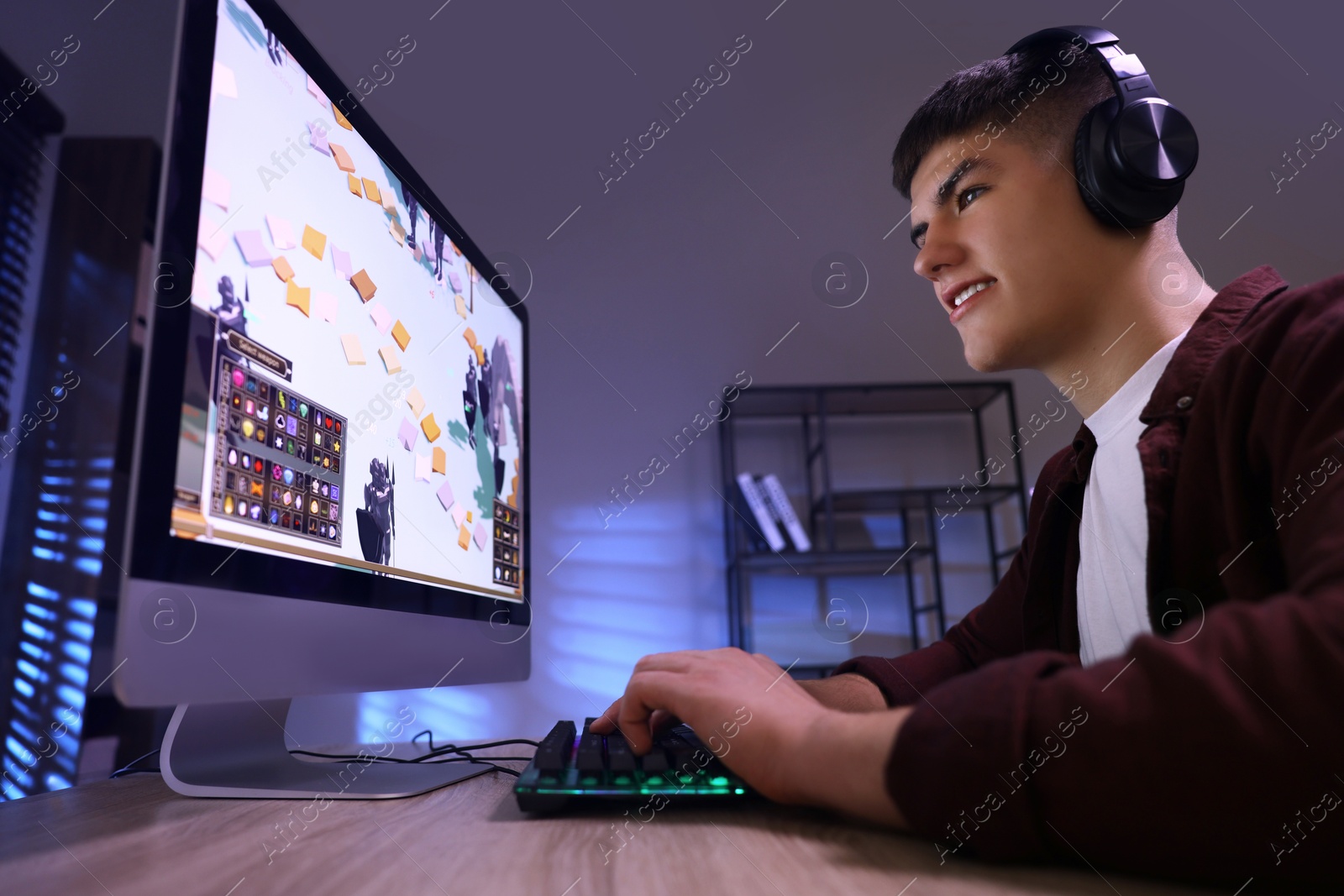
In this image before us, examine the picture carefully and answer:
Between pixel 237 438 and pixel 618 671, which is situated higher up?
pixel 237 438

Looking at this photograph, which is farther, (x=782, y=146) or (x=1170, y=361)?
(x=782, y=146)

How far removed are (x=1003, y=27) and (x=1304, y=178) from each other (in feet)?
5.02

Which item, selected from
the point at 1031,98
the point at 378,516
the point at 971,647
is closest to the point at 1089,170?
the point at 1031,98

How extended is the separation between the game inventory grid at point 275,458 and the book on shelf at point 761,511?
2.04 meters

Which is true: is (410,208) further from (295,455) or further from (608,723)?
(608,723)

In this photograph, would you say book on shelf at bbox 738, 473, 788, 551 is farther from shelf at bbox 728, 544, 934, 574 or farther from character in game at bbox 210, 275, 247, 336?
character in game at bbox 210, 275, 247, 336

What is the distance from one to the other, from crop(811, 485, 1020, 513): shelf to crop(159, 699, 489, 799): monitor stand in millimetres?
2072

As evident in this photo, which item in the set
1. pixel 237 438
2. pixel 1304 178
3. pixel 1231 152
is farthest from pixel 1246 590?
pixel 1304 178

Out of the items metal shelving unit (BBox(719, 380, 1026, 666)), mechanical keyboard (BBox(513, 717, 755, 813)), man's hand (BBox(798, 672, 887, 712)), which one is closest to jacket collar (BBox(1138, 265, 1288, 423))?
man's hand (BBox(798, 672, 887, 712))

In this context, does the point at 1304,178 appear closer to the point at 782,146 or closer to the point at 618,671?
the point at 782,146

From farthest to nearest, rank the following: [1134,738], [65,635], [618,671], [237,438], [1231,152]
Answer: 1. [1231,152]
2. [618,671]
3. [65,635]
4. [237,438]
5. [1134,738]

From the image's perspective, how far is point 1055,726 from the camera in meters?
0.34

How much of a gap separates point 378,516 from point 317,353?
A: 0.16 m

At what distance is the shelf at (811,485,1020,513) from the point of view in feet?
8.70
